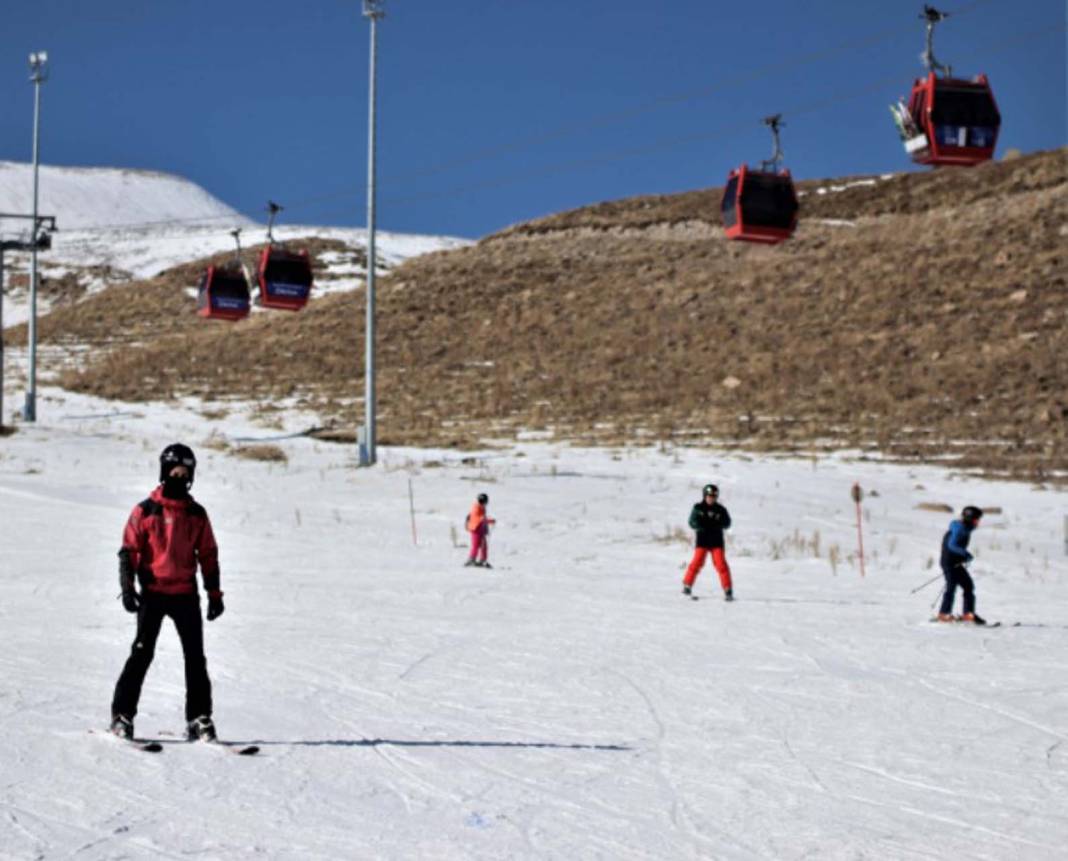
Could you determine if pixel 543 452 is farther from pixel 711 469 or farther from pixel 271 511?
pixel 271 511

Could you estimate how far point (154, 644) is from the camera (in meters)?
7.25

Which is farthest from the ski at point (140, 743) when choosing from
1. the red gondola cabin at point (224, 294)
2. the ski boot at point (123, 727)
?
the red gondola cabin at point (224, 294)

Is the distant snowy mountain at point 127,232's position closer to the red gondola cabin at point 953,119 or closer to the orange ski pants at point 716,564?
the red gondola cabin at point 953,119

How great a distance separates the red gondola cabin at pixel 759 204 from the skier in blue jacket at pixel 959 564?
39.8 ft

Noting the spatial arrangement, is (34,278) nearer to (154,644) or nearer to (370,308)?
(370,308)

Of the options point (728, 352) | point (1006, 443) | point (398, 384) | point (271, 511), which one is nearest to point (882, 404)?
point (1006, 443)

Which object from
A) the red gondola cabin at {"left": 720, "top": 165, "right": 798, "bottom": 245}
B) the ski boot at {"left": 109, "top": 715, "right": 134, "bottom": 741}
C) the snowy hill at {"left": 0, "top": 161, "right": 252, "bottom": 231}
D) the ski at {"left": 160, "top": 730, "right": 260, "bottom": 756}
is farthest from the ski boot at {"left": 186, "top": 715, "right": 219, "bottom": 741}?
the snowy hill at {"left": 0, "top": 161, "right": 252, "bottom": 231}

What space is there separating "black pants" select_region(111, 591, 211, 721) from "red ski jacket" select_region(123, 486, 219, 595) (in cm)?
8

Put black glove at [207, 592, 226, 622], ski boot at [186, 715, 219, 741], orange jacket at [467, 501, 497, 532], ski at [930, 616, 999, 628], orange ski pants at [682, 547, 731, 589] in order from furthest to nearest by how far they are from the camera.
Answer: orange jacket at [467, 501, 497, 532] → orange ski pants at [682, 547, 731, 589] → ski at [930, 616, 999, 628] → ski boot at [186, 715, 219, 741] → black glove at [207, 592, 226, 622]

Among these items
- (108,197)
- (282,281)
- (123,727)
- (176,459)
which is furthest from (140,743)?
(108,197)

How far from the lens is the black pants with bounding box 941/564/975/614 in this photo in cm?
1455

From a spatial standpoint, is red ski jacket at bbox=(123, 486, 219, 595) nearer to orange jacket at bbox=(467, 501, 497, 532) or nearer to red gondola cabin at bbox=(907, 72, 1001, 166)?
orange jacket at bbox=(467, 501, 497, 532)

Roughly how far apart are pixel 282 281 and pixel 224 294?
4867 mm

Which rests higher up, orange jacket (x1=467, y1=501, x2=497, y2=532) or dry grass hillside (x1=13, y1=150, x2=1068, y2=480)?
dry grass hillside (x1=13, y1=150, x2=1068, y2=480)
